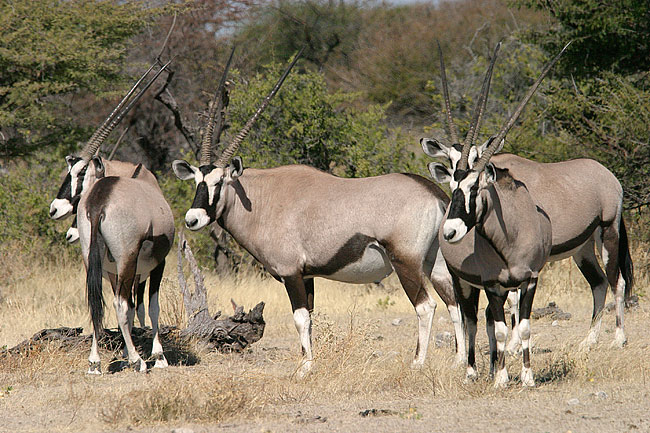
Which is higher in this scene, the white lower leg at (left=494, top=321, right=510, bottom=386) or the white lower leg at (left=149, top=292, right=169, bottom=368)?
the white lower leg at (left=494, top=321, right=510, bottom=386)

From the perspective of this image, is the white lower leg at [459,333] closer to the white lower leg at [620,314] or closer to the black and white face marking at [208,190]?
the white lower leg at [620,314]

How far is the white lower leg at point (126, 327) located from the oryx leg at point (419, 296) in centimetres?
233

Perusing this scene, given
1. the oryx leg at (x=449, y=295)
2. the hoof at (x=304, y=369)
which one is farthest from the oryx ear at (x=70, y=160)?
the oryx leg at (x=449, y=295)

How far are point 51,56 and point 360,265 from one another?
850 cm

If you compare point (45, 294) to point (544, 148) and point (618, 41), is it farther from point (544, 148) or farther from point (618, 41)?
point (618, 41)

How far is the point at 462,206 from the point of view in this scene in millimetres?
5609

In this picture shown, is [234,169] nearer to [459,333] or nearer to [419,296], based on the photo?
[419,296]

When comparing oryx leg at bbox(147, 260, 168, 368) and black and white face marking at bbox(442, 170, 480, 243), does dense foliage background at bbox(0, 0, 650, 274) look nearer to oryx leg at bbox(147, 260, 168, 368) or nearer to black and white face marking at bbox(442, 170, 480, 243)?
oryx leg at bbox(147, 260, 168, 368)

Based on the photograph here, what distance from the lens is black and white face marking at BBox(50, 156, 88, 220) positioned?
7.77m

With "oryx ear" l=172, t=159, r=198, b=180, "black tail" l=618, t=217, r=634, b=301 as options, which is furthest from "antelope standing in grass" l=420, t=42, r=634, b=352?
"oryx ear" l=172, t=159, r=198, b=180

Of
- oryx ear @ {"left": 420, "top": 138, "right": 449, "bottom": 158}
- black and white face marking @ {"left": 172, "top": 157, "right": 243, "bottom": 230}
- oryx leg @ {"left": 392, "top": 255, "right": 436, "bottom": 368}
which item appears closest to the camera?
oryx ear @ {"left": 420, "top": 138, "right": 449, "bottom": 158}

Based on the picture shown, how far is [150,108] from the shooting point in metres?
19.0

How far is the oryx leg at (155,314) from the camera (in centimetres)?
751

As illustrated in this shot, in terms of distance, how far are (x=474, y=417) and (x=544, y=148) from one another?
7674 mm
